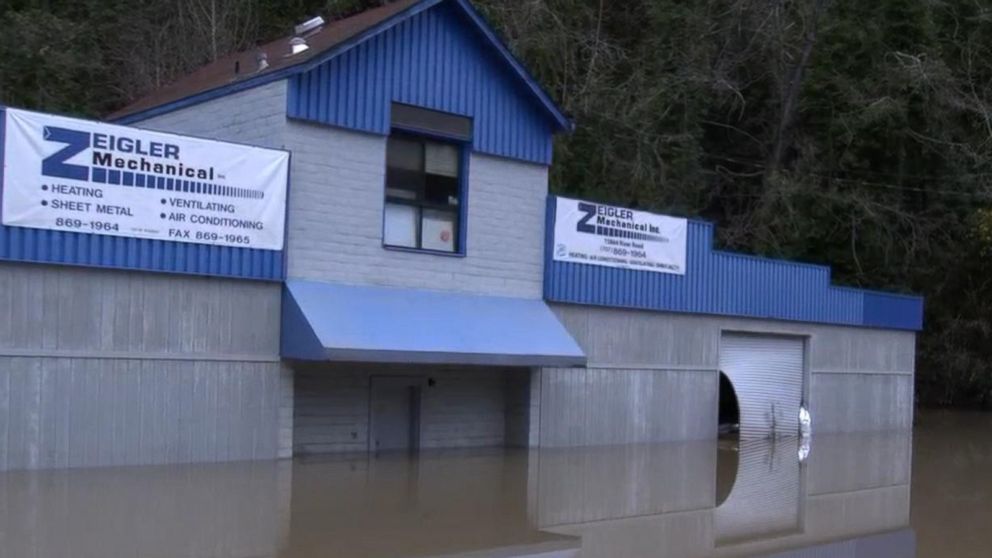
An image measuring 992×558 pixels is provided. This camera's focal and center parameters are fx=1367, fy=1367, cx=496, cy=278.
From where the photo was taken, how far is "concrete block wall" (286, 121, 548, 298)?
71.9 ft

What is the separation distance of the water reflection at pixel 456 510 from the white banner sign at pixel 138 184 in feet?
11.4

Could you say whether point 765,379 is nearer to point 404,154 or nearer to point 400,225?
point 400,225

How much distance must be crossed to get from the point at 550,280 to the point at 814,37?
64.2ft

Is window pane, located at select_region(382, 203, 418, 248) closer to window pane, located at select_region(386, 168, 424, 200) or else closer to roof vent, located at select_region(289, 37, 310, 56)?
window pane, located at select_region(386, 168, 424, 200)

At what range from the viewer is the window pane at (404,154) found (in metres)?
23.4

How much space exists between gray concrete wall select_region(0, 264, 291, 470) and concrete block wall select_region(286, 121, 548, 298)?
1297mm

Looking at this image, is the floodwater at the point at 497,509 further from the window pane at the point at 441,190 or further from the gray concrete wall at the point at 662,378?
the window pane at the point at 441,190

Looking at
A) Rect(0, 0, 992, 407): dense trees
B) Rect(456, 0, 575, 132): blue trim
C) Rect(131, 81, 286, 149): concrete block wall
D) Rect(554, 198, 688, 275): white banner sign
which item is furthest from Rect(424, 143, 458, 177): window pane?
Rect(0, 0, 992, 407): dense trees

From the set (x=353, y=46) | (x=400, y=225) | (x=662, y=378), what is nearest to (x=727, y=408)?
(x=662, y=378)

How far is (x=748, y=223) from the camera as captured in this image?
42.1 metres

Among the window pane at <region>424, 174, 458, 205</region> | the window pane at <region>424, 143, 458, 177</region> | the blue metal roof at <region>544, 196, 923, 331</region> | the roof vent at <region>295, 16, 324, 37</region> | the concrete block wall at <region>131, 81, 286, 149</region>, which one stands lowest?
the blue metal roof at <region>544, 196, 923, 331</region>

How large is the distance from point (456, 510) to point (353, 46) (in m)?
8.58

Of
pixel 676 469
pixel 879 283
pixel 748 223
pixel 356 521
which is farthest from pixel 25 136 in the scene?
pixel 879 283

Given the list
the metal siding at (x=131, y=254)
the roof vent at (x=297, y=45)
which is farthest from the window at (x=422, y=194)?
the metal siding at (x=131, y=254)
